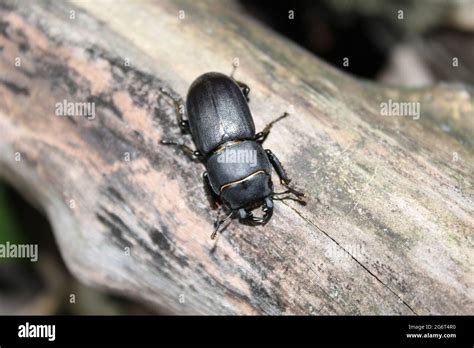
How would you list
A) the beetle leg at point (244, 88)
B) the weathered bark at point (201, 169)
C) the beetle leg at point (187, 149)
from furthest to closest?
the beetle leg at point (244, 88), the beetle leg at point (187, 149), the weathered bark at point (201, 169)

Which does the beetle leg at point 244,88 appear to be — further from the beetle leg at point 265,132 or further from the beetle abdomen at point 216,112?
the beetle leg at point 265,132

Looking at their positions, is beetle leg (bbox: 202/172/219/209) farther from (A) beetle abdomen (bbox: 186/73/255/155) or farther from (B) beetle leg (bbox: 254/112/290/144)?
(B) beetle leg (bbox: 254/112/290/144)

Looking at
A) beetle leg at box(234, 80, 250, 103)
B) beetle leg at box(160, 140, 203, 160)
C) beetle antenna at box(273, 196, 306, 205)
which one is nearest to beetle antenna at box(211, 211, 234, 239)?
beetle antenna at box(273, 196, 306, 205)

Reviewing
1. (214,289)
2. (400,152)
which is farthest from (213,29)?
(214,289)

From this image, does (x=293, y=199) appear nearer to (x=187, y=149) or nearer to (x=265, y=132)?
(x=265, y=132)

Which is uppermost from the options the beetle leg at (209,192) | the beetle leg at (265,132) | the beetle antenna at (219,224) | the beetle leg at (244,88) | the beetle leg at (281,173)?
the beetle leg at (244,88)

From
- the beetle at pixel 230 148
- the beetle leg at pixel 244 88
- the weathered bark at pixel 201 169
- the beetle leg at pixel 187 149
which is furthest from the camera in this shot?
the beetle leg at pixel 244 88

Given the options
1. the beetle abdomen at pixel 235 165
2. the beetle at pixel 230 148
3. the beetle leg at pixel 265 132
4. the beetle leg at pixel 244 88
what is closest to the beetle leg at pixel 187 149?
the beetle at pixel 230 148
